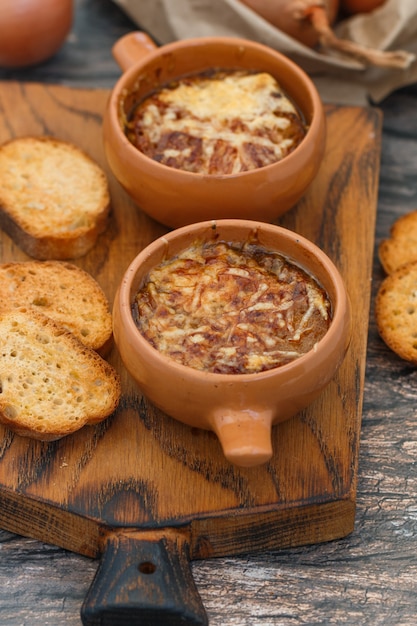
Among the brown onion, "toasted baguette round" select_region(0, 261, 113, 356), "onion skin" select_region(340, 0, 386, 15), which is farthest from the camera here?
"onion skin" select_region(340, 0, 386, 15)

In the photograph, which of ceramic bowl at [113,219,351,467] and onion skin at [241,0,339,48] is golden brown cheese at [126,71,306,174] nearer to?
ceramic bowl at [113,219,351,467]

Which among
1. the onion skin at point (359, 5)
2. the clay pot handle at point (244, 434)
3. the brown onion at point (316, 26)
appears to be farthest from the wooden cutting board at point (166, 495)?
the onion skin at point (359, 5)

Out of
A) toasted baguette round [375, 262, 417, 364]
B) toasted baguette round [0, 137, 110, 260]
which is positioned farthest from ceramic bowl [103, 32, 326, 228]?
toasted baguette round [375, 262, 417, 364]

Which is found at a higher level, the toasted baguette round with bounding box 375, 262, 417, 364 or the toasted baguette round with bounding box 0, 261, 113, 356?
the toasted baguette round with bounding box 0, 261, 113, 356

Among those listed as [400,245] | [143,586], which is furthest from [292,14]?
[143,586]

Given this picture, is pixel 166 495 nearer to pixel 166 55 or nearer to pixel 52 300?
pixel 52 300

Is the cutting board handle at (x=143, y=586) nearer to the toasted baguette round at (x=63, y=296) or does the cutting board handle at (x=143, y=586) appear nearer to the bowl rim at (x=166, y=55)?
the toasted baguette round at (x=63, y=296)
